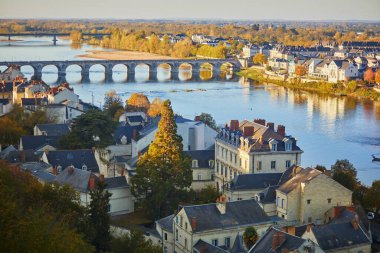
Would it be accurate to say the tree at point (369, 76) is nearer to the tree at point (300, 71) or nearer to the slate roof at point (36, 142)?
the tree at point (300, 71)

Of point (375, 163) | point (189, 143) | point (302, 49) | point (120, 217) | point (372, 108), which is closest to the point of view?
point (120, 217)

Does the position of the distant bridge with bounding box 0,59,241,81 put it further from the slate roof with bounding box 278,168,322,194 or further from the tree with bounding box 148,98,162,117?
the slate roof with bounding box 278,168,322,194

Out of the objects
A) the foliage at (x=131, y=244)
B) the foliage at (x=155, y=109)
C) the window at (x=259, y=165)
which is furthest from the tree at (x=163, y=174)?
the foliage at (x=155, y=109)

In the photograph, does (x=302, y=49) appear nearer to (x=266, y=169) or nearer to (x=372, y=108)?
(x=372, y=108)

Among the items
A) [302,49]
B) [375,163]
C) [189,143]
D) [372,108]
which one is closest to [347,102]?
[372,108]

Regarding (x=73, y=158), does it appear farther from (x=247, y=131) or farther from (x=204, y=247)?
(x=204, y=247)

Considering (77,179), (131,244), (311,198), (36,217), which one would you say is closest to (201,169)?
(77,179)
